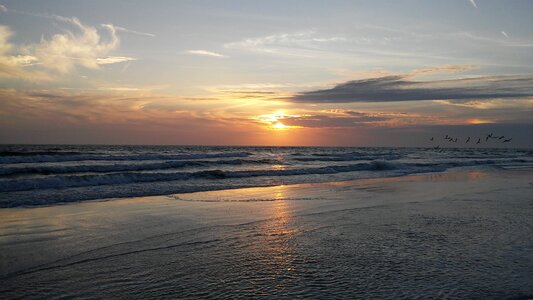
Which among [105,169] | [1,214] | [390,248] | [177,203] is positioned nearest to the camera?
[390,248]

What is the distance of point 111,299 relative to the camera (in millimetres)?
4555

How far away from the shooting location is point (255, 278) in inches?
207

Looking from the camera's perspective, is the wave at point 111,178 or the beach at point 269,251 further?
the wave at point 111,178

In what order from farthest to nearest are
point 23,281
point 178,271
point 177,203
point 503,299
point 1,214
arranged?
point 177,203
point 1,214
point 178,271
point 23,281
point 503,299

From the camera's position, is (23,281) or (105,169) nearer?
(23,281)

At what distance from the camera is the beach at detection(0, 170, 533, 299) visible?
193 inches

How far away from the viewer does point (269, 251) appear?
6.61 metres

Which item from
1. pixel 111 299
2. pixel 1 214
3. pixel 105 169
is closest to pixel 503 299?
pixel 111 299

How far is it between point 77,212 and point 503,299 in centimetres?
961

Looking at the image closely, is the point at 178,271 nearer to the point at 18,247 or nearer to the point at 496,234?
the point at 18,247

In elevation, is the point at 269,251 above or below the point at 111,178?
below

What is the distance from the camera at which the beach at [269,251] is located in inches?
193

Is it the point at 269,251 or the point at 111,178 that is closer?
the point at 269,251

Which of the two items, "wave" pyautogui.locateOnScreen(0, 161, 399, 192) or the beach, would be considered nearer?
the beach
